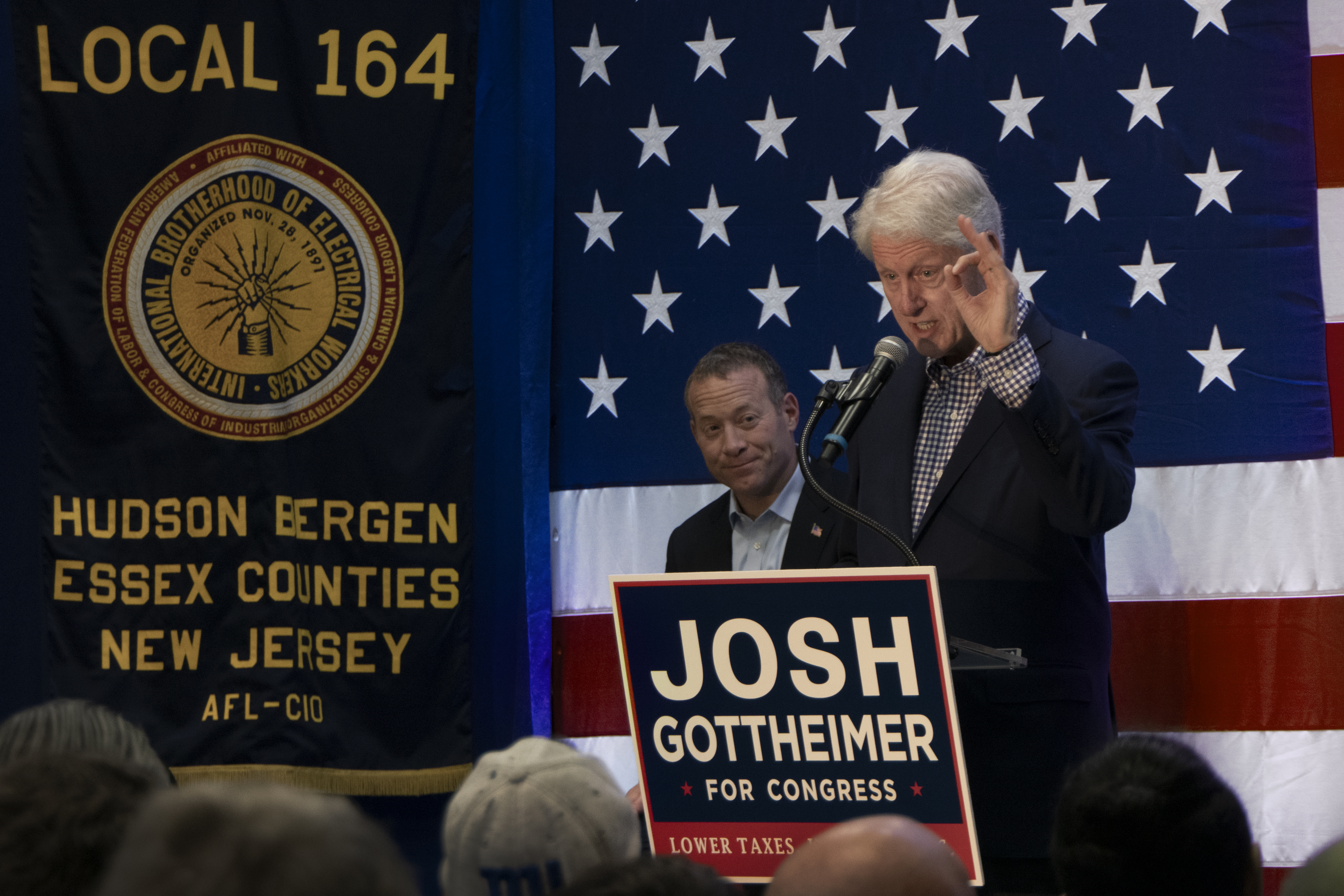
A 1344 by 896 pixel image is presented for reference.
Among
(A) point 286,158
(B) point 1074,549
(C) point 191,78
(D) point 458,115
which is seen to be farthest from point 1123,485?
(C) point 191,78

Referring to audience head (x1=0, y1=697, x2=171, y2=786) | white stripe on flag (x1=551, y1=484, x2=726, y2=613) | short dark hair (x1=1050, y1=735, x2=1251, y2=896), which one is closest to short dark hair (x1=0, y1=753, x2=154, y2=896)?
audience head (x1=0, y1=697, x2=171, y2=786)

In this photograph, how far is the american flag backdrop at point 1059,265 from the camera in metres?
2.96

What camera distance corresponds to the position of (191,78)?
3443 millimetres

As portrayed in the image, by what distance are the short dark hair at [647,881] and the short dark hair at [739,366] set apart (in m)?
2.18

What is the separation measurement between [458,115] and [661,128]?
1.75ft

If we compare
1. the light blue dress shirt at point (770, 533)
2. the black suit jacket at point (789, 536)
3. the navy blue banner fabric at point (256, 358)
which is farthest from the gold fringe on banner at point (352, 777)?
the light blue dress shirt at point (770, 533)

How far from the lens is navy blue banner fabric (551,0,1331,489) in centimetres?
299

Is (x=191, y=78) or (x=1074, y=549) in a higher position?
(x=191, y=78)

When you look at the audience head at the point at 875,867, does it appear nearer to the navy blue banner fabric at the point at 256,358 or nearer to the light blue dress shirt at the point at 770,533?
the light blue dress shirt at the point at 770,533

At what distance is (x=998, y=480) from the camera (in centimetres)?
219

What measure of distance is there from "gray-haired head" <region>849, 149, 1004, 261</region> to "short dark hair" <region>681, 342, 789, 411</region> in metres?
0.64

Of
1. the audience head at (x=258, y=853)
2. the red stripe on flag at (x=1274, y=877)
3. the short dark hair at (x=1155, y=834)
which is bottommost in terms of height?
the red stripe on flag at (x=1274, y=877)

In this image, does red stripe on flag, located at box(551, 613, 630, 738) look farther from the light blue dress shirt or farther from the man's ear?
the man's ear

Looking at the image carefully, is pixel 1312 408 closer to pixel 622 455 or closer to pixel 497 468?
pixel 622 455
